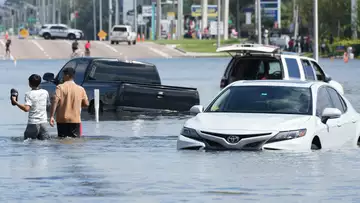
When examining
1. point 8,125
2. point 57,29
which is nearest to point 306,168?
point 8,125

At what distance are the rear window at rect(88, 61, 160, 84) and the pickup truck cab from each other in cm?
286

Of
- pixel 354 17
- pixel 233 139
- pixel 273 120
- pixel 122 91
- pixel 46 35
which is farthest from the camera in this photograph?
pixel 46 35

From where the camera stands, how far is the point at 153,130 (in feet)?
89.1

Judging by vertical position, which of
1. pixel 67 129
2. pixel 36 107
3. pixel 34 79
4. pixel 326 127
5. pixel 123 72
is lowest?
pixel 67 129

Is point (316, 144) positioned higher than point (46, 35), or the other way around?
point (316, 144)

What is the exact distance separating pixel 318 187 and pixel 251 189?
0.84 meters

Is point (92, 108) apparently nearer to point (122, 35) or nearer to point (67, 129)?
point (67, 129)

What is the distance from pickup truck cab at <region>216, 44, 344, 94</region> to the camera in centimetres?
2927

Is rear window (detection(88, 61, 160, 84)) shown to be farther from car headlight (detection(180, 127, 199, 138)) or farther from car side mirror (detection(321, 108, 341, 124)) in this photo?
car side mirror (detection(321, 108, 341, 124))

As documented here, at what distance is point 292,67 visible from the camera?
1166 inches

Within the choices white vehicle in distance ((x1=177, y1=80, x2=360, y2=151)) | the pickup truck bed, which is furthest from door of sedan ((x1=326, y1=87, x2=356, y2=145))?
the pickup truck bed

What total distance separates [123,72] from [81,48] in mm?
77724

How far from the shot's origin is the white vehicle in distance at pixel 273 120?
59.1 ft

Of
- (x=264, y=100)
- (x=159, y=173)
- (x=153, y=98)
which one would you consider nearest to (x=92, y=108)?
(x=153, y=98)
